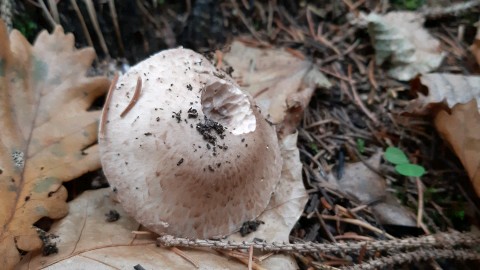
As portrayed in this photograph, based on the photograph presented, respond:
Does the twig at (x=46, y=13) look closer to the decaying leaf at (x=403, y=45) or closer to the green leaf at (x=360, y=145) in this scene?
the green leaf at (x=360, y=145)

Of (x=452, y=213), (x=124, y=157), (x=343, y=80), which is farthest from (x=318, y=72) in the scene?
(x=124, y=157)

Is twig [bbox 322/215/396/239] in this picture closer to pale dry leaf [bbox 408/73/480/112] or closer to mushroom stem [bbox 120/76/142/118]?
pale dry leaf [bbox 408/73/480/112]

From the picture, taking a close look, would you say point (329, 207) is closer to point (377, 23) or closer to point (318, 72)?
point (318, 72)

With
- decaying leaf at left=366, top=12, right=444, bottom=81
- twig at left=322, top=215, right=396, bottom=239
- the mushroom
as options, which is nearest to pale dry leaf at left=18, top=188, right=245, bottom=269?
the mushroom

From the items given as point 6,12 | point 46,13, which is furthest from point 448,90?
point 6,12

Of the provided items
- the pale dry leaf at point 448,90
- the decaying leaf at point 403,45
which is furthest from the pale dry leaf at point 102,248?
the decaying leaf at point 403,45
